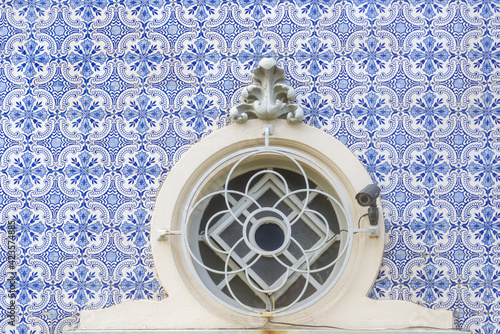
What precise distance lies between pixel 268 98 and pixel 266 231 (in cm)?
101

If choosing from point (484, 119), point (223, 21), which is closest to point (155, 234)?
point (223, 21)

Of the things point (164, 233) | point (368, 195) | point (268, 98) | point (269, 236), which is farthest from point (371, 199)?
point (164, 233)

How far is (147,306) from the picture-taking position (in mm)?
7168

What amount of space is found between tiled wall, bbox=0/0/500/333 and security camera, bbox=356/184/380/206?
0.83ft

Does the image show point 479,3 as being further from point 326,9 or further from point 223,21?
point 223,21

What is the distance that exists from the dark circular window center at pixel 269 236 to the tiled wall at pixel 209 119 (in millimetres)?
806

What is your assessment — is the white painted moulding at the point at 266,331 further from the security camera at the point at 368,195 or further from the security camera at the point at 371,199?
the security camera at the point at 368,195

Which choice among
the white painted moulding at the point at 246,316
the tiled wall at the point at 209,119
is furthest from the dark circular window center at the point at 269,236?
the tiled wall at the point at 209,119

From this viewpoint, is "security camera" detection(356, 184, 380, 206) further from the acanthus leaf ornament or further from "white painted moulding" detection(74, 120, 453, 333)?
the acanthus leaf ornament

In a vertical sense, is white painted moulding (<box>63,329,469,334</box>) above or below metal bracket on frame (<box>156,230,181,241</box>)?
below

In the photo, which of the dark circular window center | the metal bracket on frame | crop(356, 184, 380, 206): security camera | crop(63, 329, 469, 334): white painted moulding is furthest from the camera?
the dark circular window center

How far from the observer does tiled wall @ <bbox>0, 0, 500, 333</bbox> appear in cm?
725

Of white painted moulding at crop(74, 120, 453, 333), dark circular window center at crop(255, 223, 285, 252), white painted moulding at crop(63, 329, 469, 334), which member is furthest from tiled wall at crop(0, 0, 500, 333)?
dark circular window center at crop(255, 223, 285, 252)

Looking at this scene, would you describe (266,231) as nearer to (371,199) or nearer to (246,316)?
(246,316)
